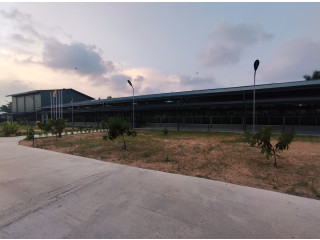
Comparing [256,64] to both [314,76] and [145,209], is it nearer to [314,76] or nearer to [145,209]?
[145,209]

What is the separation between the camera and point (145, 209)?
3.10 meters

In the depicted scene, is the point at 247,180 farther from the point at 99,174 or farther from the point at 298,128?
the point at 298,128

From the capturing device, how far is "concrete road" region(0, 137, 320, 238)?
249 cm

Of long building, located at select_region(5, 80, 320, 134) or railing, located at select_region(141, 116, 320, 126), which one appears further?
railing, located at select_region(141, 116, 320, 126)

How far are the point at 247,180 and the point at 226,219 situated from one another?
8.24ft

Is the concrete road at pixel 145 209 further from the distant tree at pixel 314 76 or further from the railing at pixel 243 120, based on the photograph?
the distant tree at pixel 314 76

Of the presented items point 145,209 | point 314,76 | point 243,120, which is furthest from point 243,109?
point 314,76

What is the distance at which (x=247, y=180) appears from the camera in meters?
4.73

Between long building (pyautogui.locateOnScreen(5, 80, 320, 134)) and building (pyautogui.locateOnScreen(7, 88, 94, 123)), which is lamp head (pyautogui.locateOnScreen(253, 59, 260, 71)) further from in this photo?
building (pyautogui.locateOnScreen(7, 88, 94, 123))

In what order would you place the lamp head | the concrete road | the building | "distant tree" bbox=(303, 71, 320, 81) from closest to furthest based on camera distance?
the concrete road, the lamp head, "distant tree" bbox=(303, 71, 320, 81), the building

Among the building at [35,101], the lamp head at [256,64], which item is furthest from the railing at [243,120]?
the building at [35,101]

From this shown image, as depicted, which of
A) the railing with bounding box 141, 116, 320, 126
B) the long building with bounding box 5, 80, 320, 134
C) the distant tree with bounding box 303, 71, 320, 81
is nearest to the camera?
the long building with bounding box 5, 80, 320, 134

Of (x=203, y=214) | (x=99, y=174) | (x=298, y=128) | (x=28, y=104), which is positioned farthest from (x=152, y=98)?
(x=28, y=104)

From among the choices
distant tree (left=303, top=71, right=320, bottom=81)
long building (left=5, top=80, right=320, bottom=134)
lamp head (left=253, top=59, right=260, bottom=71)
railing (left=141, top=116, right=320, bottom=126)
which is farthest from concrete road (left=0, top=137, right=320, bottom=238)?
distant tree (left=303, top=71, right=320, bottom=81)
